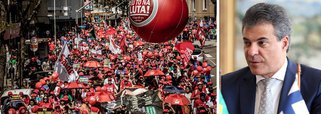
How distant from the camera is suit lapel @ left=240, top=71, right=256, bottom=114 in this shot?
194 centimetres

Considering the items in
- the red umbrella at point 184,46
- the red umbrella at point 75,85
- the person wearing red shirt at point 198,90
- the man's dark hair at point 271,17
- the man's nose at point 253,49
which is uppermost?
the man's dark hair at point 271,17

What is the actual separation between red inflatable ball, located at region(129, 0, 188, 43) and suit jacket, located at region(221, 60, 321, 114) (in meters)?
1.07

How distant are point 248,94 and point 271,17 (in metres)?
0.31

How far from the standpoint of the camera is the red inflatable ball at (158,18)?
117 inches

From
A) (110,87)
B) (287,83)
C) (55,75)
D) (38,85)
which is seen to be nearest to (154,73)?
(110,87)

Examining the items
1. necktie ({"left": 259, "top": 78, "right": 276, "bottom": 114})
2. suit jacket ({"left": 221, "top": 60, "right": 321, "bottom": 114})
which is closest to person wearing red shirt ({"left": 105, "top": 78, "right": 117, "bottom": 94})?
suit jacket ({"left": 221, "top": 60, "right": 321, "bottom": 114})

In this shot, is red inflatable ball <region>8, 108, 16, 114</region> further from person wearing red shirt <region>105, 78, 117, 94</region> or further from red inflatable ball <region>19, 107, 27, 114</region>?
person wearing red shirt <region>105, 78, 117, 94</region>

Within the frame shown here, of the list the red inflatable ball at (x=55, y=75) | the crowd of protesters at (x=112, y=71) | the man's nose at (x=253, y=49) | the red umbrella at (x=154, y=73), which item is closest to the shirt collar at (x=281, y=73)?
the man's nose at (x=253, y=49)

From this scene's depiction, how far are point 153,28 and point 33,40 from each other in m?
0.91

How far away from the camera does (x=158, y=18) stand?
297 centimetres

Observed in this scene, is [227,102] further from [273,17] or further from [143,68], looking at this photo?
[143,68]

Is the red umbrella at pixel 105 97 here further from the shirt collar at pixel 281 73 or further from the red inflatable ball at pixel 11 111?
the shirt collar at pixel 281 73

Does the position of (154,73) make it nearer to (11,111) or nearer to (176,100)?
(176,100)

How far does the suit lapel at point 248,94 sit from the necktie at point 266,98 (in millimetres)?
38
